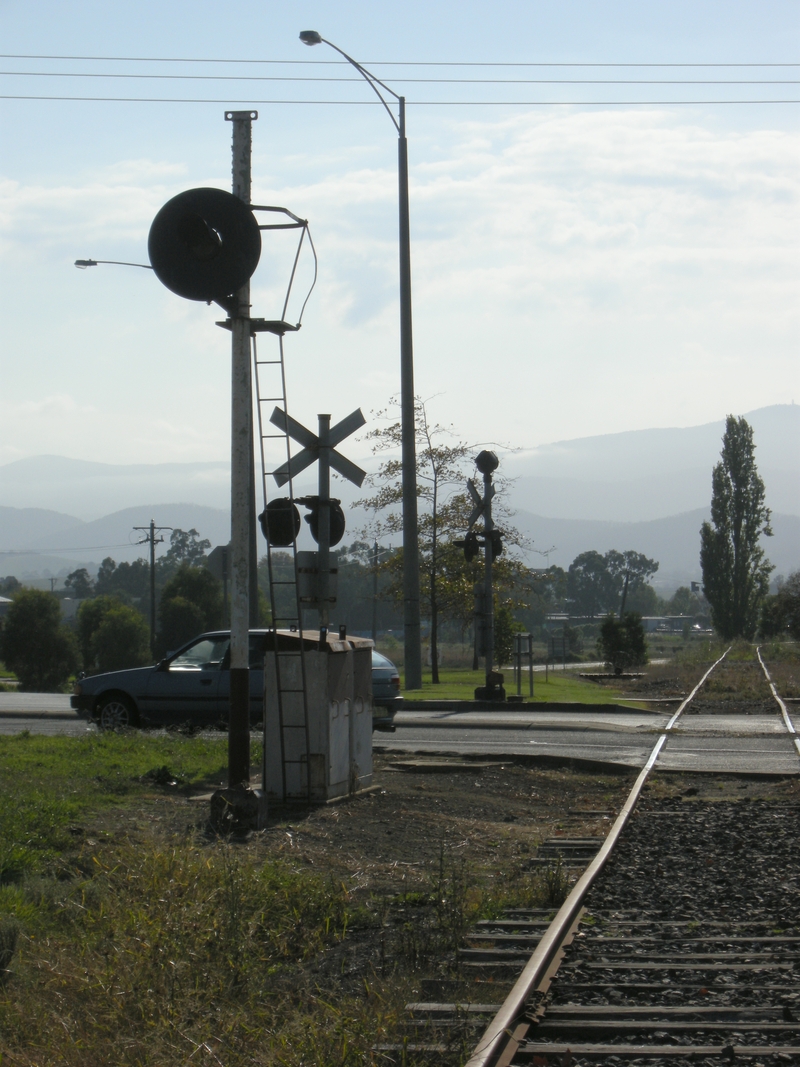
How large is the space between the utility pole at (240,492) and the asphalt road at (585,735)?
229 inches

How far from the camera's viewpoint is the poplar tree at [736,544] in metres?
80.1

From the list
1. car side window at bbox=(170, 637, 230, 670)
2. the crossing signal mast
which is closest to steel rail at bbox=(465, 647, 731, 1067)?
car side window at bbox=(170, 637, 230, 670)

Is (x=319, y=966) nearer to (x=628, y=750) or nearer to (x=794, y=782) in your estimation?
(x=794, y=782)

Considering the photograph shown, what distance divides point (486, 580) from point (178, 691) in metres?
7.74

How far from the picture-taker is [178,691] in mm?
16844

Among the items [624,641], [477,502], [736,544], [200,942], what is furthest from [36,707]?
[736,544]

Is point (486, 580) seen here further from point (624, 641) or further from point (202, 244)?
point (624, 641)

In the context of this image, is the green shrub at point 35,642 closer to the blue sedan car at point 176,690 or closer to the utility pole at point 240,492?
the blue sedan car at point 176,690

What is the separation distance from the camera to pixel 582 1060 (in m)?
4.23

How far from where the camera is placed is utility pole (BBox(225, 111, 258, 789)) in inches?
359

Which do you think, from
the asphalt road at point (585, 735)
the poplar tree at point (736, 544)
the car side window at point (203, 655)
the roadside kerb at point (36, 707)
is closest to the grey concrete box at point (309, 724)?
the asphalt road at point (585, 735)

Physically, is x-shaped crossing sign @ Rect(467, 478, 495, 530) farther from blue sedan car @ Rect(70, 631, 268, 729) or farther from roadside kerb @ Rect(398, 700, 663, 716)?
blue sedan car @ Rect(70, 631, 268, 729)

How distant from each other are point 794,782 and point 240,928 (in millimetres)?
8366

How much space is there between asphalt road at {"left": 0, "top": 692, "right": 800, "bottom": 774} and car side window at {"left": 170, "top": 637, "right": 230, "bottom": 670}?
176 centimetres
